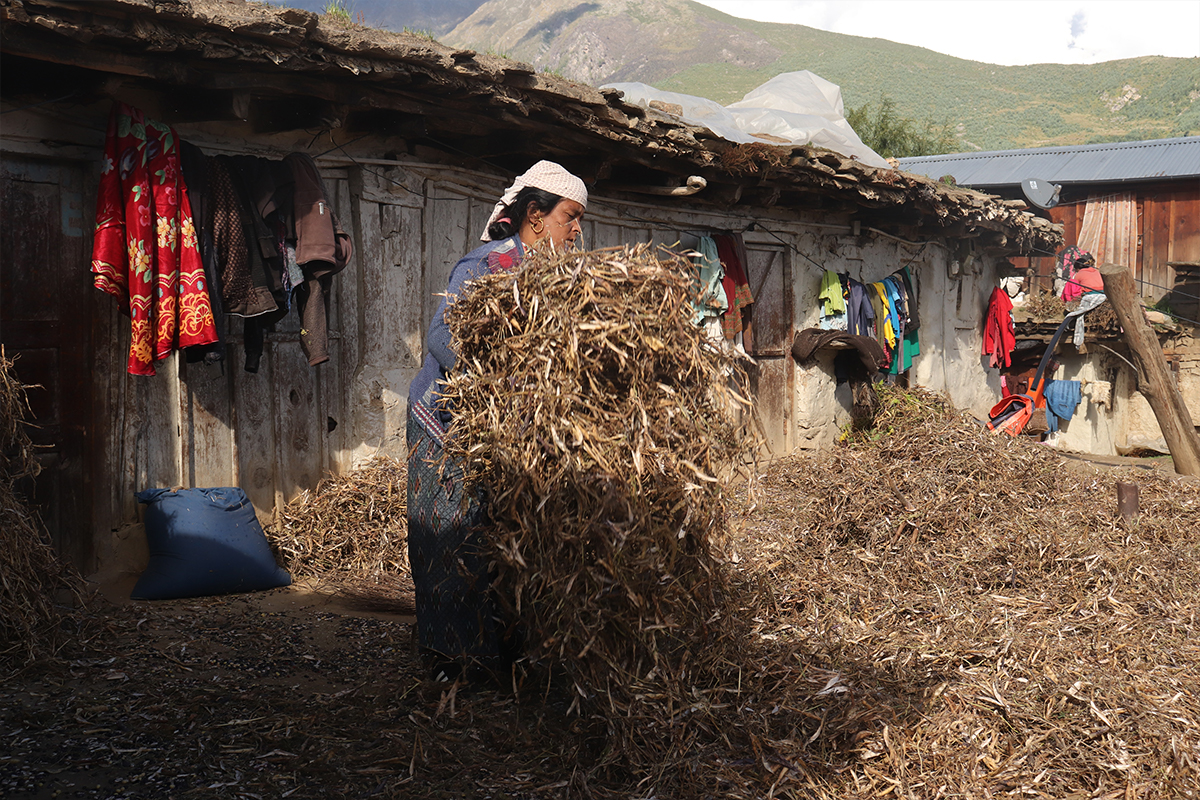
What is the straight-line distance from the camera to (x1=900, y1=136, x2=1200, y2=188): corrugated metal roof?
57.8 feet

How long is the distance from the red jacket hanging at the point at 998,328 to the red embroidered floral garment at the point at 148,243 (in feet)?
30.9

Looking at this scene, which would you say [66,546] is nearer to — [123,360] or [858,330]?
[123,360]

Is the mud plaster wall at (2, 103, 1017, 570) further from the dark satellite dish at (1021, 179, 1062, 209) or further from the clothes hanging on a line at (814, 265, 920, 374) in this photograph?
the dark satellite dish at (1021, 179, 1062, 209)

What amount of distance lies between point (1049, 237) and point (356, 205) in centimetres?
902

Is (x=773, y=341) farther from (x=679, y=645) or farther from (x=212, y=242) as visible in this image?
(x=679, y=645)

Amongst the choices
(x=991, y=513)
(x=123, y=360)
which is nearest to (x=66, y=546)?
(x=123, y=360)

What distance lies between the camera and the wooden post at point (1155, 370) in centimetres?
689

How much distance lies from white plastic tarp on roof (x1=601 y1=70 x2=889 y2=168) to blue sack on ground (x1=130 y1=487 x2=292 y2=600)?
3.93 meters

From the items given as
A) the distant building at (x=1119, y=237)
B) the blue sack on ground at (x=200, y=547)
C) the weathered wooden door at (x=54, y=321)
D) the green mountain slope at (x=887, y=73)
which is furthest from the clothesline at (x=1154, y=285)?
the weathered wooden door at (x=54, y=321)

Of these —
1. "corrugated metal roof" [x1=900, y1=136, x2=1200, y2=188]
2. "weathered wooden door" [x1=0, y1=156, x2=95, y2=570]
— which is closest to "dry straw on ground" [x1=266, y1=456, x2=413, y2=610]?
"weathered wooden door" [x1=0, y1=156, x2=95, y2=570]

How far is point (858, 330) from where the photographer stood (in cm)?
810

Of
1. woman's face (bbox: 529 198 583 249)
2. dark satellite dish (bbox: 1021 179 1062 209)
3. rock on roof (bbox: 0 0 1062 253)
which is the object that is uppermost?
dark satellite dish (bbox: 1021 179 1062 209)

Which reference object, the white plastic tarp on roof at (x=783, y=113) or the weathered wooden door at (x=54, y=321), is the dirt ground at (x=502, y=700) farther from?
the white plastic tarp on roof at (x=783, y=113)

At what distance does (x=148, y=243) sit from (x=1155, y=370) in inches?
286
